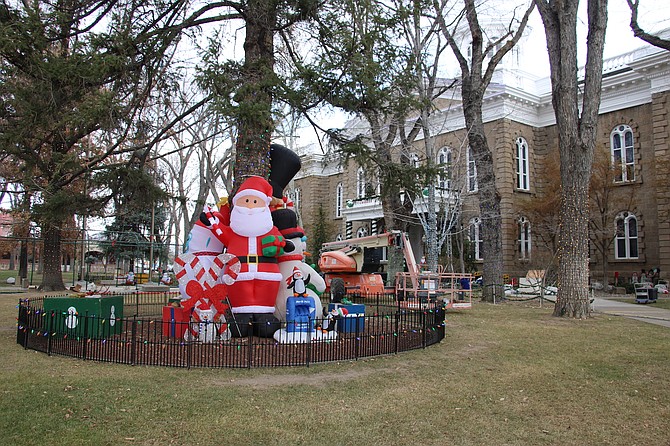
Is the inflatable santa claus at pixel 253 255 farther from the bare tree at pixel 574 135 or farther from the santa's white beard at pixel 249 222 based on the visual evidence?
the bare tree at pixel 574 135

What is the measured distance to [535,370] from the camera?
27.2ft

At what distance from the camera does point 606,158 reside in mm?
29641

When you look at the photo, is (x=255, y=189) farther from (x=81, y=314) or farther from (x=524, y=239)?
(x=524, y=239)

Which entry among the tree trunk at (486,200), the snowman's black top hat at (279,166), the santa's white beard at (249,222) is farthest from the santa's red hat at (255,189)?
the tree trunk at (486,200)

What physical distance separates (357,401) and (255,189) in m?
5.29

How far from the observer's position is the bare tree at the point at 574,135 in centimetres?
1520

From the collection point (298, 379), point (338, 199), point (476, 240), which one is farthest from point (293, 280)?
point (338, 199)

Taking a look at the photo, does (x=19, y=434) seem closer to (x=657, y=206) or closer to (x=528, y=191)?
(x=657, y=206)

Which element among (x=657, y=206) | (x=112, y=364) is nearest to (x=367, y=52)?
(x=112, y=364)

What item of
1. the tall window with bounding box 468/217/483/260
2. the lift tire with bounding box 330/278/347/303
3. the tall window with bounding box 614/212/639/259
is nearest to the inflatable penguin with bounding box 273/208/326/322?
the lift tire with bounding box 330/278/347/303

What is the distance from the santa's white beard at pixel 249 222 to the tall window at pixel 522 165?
2928cm

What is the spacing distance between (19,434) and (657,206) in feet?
107

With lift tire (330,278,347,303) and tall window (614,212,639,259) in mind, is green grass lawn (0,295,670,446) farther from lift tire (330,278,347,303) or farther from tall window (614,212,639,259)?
tall window (614,212,639,259)

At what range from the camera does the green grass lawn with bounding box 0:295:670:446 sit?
518 cm
